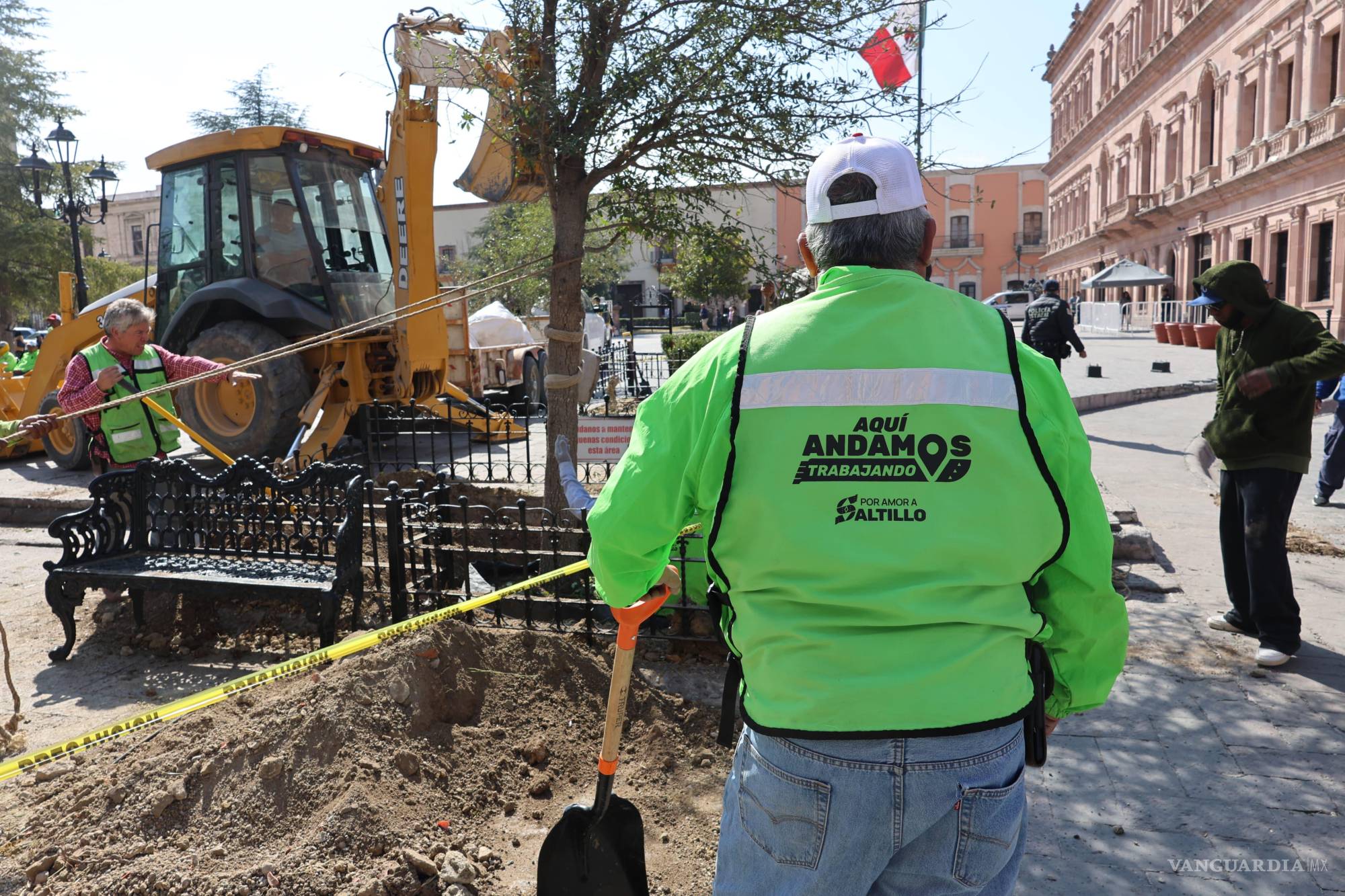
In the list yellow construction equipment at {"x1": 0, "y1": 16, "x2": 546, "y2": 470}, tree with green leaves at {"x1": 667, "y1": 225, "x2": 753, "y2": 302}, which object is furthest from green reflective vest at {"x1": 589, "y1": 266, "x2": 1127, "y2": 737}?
yellow construction equipment at {"x1": 0, "y1": 16, "x2": 546, "y2": 470}

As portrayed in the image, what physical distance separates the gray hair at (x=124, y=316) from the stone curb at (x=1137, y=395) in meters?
12.6

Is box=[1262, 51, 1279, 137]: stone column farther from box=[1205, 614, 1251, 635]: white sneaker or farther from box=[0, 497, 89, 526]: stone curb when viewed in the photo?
box=[0, 497, 89, 526]: stone curb

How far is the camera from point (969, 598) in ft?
4.97

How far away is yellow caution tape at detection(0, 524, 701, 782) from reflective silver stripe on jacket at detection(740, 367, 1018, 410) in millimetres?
1032

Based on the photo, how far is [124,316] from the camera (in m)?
5.55

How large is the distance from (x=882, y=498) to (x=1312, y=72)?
29.8 metres

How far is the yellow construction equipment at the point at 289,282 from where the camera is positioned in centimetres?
907

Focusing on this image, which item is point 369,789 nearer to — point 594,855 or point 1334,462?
point 594,855

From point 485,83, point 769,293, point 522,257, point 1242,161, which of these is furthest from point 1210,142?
point 485,83

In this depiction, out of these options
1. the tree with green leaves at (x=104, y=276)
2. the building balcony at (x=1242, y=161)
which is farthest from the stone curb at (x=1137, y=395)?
the tree with green leaves at (x=104, y=276)

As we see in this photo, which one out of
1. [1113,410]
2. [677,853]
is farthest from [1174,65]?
[677,853]

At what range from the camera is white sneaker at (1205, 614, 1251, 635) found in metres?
4.99

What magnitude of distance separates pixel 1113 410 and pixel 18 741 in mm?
14826

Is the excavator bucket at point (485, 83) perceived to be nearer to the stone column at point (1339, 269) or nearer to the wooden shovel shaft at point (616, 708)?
the wooden shovel shaft at point (616, 708)
